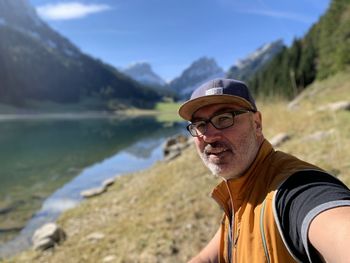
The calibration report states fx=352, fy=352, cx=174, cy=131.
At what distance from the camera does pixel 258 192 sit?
1.81 meters

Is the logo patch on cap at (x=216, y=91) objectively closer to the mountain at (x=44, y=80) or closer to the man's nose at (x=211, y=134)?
the man's nose at (x=211, y=134)

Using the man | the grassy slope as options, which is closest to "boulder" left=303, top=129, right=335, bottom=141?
the grassy slope

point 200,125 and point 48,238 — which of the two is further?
point 48,238

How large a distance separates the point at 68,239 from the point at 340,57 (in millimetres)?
22160

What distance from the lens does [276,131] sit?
10.8 meters

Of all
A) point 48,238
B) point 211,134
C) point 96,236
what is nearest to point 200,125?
point 211,134

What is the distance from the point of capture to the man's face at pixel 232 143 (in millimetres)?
2014

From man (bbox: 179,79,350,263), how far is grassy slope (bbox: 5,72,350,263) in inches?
131

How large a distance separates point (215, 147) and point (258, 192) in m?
0.40

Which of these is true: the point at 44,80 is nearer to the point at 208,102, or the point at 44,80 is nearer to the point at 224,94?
the point at 208,102

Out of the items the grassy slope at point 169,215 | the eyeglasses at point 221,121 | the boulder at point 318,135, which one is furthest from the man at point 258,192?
the boulder at point 318,135

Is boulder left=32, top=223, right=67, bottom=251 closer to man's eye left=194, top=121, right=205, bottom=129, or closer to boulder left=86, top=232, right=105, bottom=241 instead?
boulder left=86, top=232, right=105, bottom=241

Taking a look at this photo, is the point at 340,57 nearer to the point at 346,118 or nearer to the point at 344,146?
the point at 346,118

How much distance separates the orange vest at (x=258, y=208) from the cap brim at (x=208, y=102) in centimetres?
28
